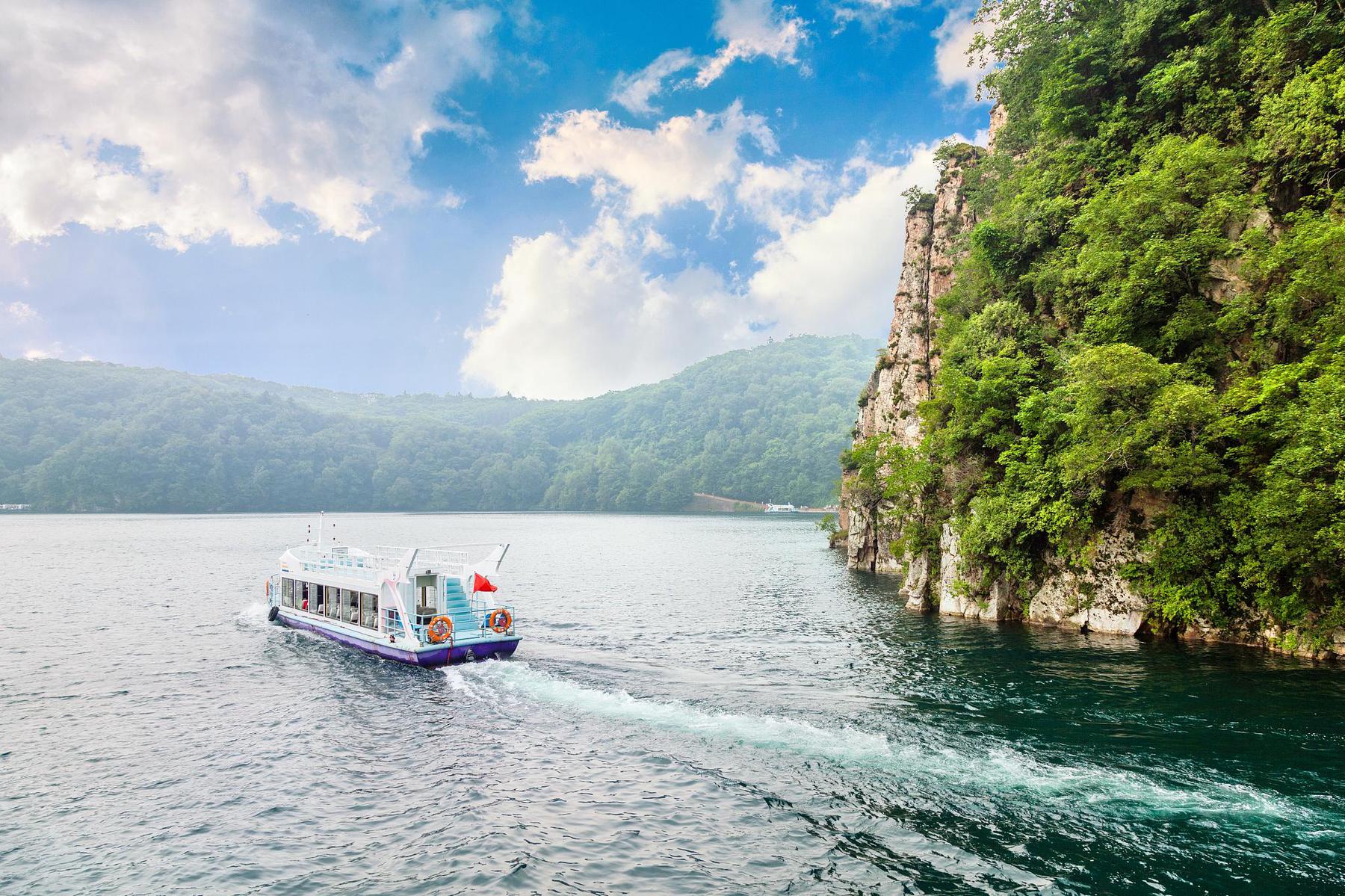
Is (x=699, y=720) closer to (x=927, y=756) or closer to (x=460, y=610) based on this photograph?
(x=927, y=756)

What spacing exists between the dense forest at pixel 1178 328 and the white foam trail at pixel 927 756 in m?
12.5

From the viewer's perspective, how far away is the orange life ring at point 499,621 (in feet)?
103

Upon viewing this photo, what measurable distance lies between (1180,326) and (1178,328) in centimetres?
10

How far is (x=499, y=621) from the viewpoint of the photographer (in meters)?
31.3

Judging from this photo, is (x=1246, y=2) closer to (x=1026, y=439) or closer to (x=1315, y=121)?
(x=1315, y=121)

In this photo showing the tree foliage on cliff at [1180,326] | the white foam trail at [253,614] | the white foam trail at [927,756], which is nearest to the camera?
the white foam trail at [927,756]

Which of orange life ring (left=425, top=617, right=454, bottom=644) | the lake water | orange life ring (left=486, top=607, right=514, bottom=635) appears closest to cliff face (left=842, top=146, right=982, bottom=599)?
the lake water

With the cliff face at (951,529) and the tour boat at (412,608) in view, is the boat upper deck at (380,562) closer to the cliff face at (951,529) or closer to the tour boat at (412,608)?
the tour boat at (412,608)

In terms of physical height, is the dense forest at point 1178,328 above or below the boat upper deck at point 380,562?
above

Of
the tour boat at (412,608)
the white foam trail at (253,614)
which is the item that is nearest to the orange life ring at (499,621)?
the tour boat at (412,608)

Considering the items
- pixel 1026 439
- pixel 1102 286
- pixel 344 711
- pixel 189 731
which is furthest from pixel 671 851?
pixel 1102 286

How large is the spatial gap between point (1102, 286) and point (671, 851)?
1226 inches

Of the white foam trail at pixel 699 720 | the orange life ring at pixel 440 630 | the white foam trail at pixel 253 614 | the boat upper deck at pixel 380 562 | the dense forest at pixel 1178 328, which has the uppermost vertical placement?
the dense forest at pixel 1178 328

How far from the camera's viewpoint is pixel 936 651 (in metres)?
30.6
